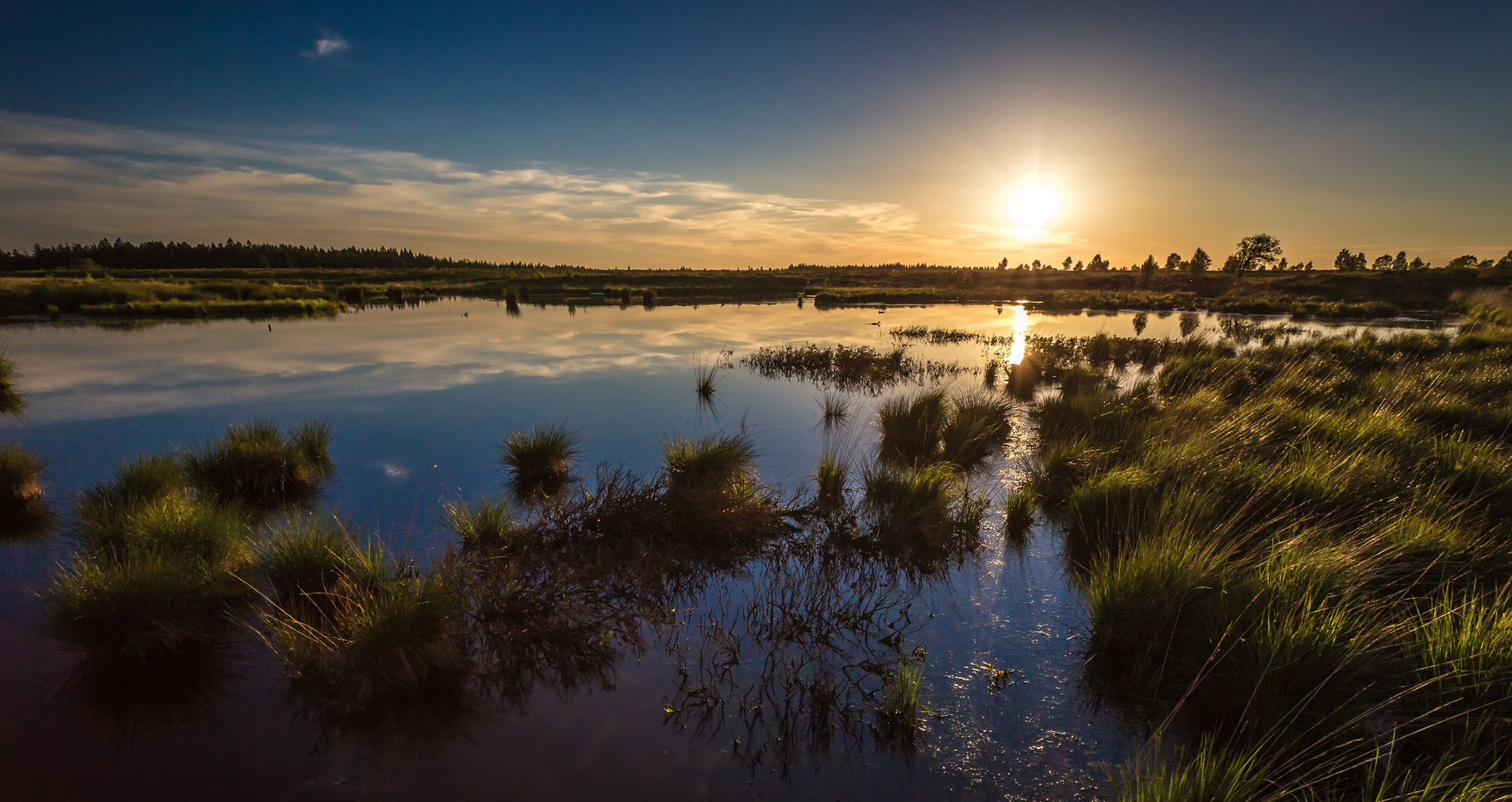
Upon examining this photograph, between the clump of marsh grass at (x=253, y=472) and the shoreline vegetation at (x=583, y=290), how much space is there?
28352 mm

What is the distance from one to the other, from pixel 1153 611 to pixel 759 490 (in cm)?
440

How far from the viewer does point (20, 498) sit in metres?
7.02

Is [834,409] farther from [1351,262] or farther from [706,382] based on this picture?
[1351,262]

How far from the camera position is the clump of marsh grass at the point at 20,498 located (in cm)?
648

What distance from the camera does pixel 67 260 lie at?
8962cm

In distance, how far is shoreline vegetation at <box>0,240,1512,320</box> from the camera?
2994 centimetres

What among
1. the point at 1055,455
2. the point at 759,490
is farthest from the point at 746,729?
the point at 1055,455

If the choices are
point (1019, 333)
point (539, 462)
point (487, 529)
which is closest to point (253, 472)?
point (539, 462)

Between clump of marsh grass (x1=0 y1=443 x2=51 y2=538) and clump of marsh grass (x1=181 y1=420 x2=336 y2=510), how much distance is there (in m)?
1.31

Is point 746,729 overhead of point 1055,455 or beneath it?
beneath

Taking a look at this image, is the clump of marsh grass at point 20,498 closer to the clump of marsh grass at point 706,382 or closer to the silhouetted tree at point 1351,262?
the clump of marsh grass at point 706,382

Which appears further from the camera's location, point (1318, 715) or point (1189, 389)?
point (1189, 389)

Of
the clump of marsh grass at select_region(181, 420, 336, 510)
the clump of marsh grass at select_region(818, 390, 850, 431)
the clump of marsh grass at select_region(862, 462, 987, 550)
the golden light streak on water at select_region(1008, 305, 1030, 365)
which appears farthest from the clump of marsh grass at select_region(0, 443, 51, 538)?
the golden light streak on water at select_region(1008, 305, 1030, 365)

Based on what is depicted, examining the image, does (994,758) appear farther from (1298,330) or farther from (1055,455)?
(1298,330)
